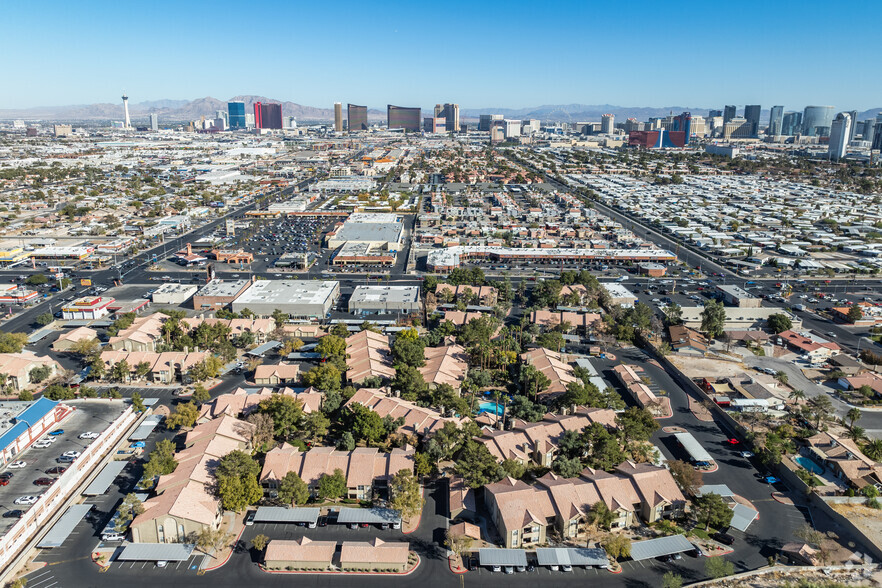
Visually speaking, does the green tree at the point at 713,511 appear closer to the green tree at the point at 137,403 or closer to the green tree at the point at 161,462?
the green tree at the point at 161,462

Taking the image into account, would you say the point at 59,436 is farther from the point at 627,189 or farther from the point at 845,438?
the point at 627,189

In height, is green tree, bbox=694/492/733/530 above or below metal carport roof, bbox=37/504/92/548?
above

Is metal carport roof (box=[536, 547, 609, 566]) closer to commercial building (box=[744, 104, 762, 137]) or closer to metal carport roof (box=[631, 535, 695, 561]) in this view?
metal carport roof (box=[631, 535, 695, 561])

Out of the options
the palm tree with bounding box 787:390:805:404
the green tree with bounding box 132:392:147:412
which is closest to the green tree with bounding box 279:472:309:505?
the green tree with bounding box 132:392:147:412

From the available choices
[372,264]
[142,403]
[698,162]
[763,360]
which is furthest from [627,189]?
[142,403]

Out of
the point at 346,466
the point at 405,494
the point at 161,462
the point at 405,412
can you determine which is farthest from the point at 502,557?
the point at 161,462

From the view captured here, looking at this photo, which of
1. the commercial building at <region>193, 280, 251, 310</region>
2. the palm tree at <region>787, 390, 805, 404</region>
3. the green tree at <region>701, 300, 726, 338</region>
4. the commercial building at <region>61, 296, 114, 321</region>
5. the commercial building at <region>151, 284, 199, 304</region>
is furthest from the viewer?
the commercial building at <region>151, 284, 199, 304</region>

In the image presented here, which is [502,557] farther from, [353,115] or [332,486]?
[353,115]
